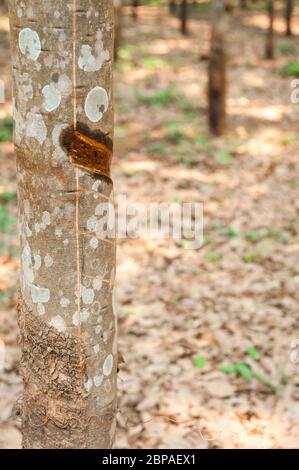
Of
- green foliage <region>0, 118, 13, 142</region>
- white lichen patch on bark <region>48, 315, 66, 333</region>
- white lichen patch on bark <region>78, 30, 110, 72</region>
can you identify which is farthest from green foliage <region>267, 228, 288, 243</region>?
green foliage <region>0, 118, 13, 142</region>

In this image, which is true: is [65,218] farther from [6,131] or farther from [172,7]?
[172,7]

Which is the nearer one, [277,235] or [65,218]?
[65,218]

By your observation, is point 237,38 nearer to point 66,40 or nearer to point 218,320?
point 218,320

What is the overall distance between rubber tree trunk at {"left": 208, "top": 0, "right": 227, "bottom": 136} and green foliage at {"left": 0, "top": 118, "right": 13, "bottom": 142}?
10.2 feet

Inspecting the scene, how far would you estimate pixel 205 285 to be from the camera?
500 centimetres

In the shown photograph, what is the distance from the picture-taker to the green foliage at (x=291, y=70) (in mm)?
12062

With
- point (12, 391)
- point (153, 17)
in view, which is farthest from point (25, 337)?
point (153, 17)

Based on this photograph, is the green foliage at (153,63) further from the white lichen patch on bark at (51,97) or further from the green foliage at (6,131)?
the white lichen patch on bark at (51,97)

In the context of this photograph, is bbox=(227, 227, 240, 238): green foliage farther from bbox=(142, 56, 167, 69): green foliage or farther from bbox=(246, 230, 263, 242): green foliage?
bbox=(142, 56, 167, 69): green foliage

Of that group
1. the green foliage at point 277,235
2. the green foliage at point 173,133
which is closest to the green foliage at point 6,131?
the green foliage at point 173,133

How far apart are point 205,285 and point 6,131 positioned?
482cm

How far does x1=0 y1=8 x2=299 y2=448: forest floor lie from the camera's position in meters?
3.52

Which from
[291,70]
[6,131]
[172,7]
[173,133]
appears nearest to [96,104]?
[173,133]
